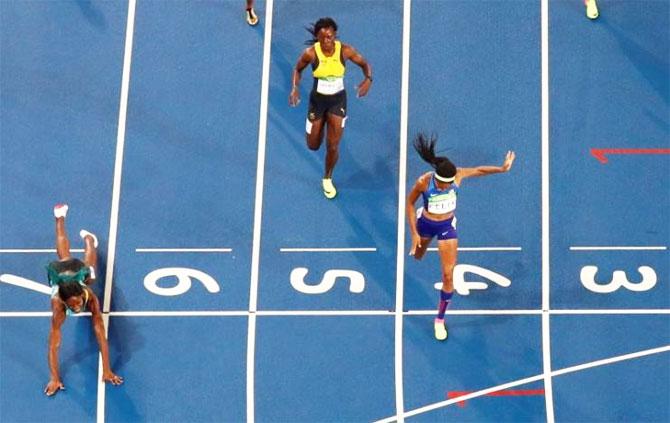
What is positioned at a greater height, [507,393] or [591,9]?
[591,9]

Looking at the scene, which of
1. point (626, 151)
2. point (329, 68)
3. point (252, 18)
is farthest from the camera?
point (252, 18)

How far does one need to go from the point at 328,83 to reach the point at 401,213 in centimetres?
179

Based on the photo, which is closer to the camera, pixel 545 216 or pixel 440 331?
pixel 440 331

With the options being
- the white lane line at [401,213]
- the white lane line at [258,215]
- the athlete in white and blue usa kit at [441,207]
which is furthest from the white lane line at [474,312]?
the white lane line at [258,215]

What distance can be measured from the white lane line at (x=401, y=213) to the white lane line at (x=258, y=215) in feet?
5.02

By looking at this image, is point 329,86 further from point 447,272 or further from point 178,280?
point 178,280

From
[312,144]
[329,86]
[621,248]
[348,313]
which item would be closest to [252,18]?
[312,144]

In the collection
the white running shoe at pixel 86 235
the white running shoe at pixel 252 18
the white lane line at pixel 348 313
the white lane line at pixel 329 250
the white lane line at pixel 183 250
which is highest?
the white running shoe at pixel 252 18

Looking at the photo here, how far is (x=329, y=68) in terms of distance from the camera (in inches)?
502

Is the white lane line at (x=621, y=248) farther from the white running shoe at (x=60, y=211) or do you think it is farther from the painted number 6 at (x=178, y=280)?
the white running shoe at (x=60, y=211)

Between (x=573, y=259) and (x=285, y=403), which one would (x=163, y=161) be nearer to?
(x=285, y=403)

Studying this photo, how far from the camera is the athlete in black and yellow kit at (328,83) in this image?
1267 cm

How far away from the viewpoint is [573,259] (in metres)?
13.5

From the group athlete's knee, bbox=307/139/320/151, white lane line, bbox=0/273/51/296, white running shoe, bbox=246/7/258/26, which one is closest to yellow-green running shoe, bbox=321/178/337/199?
athlete's knee, bbox=307/139/320/151
